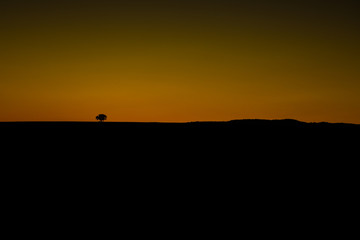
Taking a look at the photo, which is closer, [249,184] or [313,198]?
[313,198]

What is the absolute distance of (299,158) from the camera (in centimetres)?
2352

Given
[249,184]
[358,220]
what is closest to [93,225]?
[249,184]

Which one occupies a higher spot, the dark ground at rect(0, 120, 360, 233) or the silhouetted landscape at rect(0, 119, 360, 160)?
the silhouetted landscape at rect(0, 119, 360, 160)

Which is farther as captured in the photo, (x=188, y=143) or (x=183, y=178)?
(x=188, y=143)

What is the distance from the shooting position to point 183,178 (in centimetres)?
1819

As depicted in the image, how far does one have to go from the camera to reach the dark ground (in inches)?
560

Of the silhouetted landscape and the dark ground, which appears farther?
the silhouetted landscape

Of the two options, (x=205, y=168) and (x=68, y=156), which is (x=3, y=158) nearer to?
(x=68, y=156)

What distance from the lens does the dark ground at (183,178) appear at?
14234 millimetres

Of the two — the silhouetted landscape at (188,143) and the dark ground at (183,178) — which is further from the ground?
the silhouetted landscape at (188,143)

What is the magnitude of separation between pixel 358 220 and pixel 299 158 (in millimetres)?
9443

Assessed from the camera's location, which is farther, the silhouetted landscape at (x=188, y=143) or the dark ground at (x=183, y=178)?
the silhouetted landscape at (x=188, y=143)

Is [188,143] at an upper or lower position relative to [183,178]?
upper

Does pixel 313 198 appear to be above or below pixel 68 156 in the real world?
below
